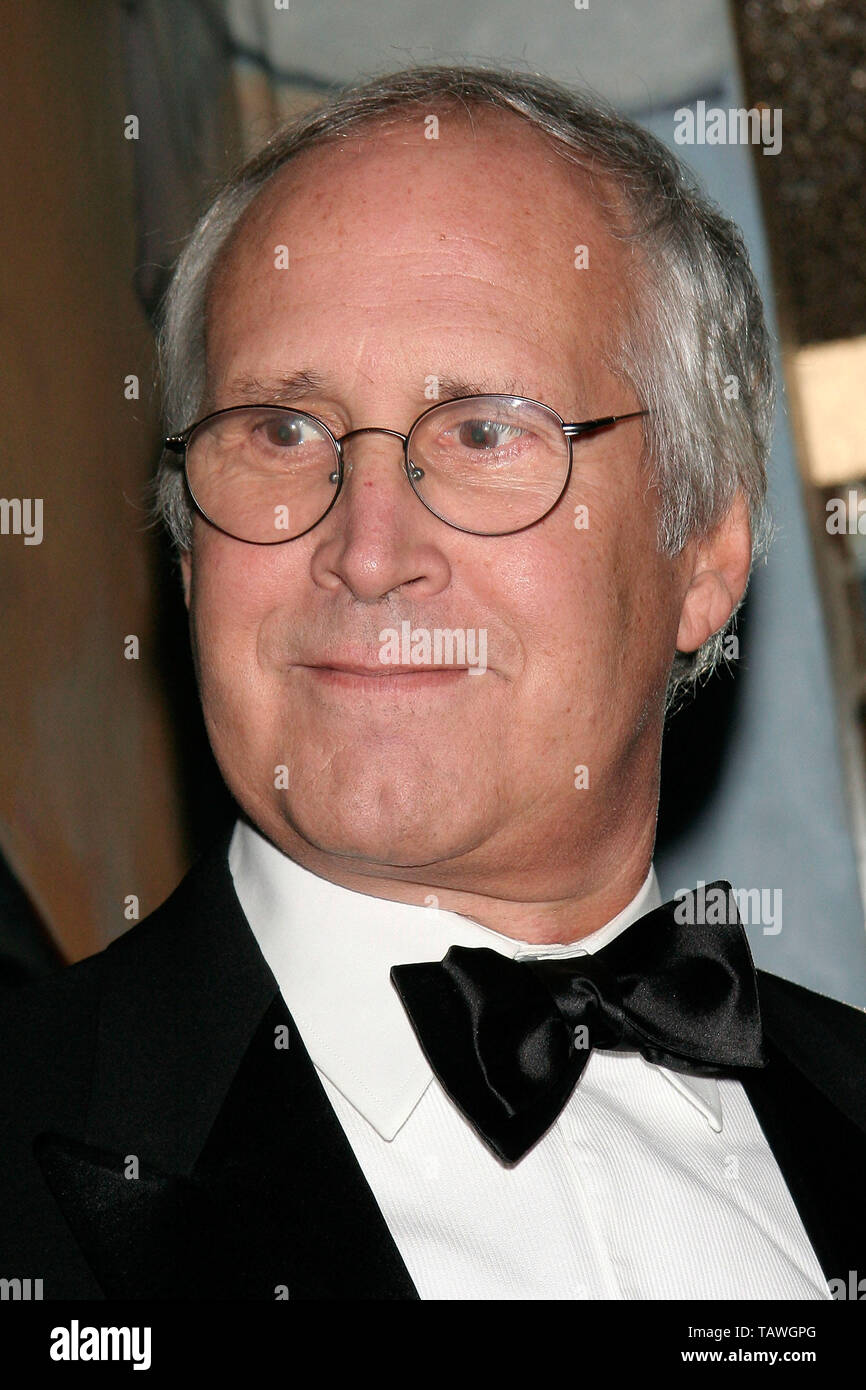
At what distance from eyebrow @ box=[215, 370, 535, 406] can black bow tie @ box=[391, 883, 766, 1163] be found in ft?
1.57

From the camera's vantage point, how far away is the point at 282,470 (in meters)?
1.29

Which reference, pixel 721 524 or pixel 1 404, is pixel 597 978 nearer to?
pixel 721 524

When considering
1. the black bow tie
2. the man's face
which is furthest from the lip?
the black bow tie

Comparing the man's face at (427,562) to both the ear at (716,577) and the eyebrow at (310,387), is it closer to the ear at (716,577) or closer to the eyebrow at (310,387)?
the eyebrow at (310,387)

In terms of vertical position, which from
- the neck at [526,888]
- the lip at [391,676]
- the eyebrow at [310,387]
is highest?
the eyebrow at [310,387]

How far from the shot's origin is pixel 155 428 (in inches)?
74.0

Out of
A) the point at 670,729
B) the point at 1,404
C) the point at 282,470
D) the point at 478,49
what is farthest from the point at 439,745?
the point at 478,49

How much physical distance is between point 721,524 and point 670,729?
773mm

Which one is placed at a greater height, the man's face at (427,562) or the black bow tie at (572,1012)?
the man's face at (427,562)

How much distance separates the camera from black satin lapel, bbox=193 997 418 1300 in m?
1.04

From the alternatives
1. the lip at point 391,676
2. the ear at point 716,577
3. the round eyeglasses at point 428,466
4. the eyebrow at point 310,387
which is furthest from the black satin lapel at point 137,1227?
the ear at point 716,577

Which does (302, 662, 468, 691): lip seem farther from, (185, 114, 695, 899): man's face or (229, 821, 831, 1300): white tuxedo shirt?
(229, 821, 831, 1300): white tuxedo shirt

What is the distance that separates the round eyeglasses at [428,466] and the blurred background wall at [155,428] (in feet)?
1.19

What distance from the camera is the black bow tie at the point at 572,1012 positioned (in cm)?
117
